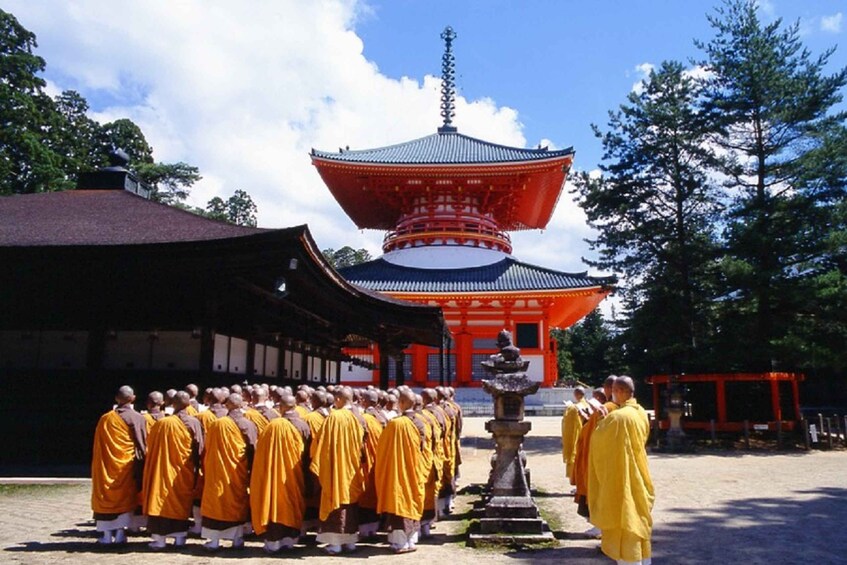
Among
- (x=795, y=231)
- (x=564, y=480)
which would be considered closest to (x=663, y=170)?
(x=795, y=231)

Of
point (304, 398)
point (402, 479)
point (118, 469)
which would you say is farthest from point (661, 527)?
point (118, 469)

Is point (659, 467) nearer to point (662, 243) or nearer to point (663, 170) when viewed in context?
point (662, 243)

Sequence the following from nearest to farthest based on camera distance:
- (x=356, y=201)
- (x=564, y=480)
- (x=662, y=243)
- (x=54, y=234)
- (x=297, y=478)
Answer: (x=297, y=478)
(x=54, y=234)
(x=564, y=480)
(x=662, y=243)
(x=356, y=201)

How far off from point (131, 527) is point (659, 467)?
35.5ft

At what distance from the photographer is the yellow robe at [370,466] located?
725 centimetres

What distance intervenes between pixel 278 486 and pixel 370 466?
106 cm

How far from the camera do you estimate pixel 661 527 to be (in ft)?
26.6

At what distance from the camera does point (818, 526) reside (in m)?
8.09

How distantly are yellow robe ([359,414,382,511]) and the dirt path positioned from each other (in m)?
0.49

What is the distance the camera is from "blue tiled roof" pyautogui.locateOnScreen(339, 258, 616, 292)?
27312 millimetres

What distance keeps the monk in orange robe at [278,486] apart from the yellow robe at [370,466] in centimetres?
70

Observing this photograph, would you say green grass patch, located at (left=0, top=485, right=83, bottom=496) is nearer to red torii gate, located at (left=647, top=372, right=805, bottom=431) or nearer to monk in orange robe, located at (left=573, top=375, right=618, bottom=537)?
monk in orange robe, located at (left=573, top=375, right=618, bottom=537)

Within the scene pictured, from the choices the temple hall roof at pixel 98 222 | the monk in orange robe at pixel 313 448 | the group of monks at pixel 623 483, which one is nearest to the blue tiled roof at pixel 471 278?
the temple hall roof at pixel 98 222

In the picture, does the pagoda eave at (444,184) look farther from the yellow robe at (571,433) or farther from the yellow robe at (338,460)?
the yellow robe at (338,460)
